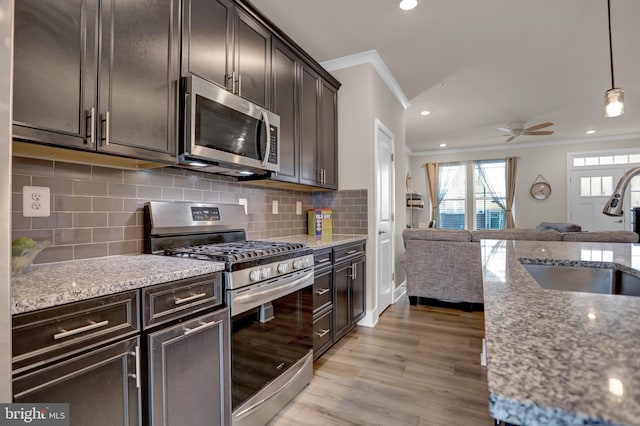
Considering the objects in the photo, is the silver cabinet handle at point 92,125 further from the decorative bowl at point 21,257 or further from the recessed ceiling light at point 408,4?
the recessed ceiling light at point 408,4

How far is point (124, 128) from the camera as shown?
139 cm

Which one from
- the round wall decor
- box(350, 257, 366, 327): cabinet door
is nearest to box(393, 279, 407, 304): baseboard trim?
box(350, 257, 366, 327): cabinet door

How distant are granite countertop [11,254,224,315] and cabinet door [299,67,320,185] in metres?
1.48

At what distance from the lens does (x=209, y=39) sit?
5.87 feet

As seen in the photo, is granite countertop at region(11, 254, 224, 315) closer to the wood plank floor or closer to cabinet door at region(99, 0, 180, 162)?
cabinet door at region(99, 0, 180, 162)

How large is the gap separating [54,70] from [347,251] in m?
2.15

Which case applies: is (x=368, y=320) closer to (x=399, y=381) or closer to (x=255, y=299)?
(x=399, y=381)

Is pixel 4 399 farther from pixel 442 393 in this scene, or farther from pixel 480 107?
pixel 480 107

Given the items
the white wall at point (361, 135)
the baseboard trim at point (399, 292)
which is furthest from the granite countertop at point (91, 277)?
the baseboard trim at point (399, 292)

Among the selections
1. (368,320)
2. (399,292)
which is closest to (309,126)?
(368,320)

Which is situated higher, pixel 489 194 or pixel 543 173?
pixel 543 173

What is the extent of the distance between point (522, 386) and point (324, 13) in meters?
2.76

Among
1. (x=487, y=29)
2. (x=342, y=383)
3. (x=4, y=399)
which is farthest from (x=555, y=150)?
(x=4, y=399)

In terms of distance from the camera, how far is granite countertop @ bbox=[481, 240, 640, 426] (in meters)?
0.34
